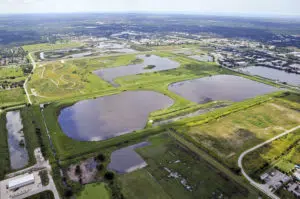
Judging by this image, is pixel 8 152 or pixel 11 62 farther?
pixel 11 62

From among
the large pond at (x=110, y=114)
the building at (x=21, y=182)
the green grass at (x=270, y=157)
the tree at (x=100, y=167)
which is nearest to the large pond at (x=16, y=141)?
the building at (x=21, y=182)

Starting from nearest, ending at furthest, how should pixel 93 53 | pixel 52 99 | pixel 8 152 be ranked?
pixel 8 152 → pixel 52 99 → pixel 93 53

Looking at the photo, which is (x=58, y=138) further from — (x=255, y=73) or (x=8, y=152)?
(x=255, y=73)

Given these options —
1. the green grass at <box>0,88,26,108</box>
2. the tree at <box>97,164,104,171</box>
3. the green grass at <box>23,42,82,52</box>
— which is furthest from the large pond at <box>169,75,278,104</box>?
the green grass at <box>23,42,82,52</box>

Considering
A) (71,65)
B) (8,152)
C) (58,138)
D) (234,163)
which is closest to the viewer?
(234,163)

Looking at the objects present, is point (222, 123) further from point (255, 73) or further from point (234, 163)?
point (255, 73)

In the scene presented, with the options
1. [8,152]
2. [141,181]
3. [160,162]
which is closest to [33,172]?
[8,152]

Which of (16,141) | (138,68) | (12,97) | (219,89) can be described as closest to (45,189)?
(16,141)

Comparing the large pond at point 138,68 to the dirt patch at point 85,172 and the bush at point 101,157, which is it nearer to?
the bush at point 101,157

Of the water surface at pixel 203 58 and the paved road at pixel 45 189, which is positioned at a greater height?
the water surface at pixel 203 58
